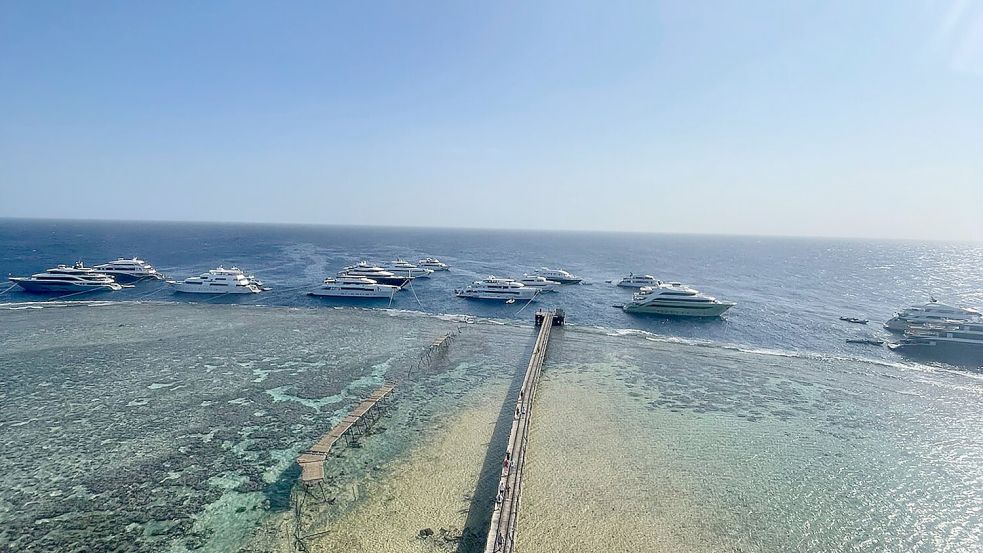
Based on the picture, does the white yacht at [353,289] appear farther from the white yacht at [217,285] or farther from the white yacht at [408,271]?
the white yacht at [408,271]

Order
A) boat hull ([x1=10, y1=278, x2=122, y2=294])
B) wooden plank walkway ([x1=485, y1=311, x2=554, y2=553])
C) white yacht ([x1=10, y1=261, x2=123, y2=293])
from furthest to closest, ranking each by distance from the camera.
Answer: white yacht ([x1=10, y1=261, x2=123, y2=293]) < boat hull ([x1=10, y1=278, x2=122, y2=294]) < wooden plank walkway ([x1=485, y1=311, x2=554, y2=553])

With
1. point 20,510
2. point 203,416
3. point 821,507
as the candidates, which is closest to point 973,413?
point 821,507

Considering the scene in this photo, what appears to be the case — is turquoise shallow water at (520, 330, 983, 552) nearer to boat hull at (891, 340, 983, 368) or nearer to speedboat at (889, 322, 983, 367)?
boat hull at (891, 340, 983, 368)

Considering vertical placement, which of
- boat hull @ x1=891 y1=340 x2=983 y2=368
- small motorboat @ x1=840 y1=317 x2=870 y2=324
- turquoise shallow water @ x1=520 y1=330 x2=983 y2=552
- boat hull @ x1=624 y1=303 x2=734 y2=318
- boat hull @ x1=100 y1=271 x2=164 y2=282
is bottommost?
turquoise shallow water @ x1=520 y1=330 x2=983 y2=552

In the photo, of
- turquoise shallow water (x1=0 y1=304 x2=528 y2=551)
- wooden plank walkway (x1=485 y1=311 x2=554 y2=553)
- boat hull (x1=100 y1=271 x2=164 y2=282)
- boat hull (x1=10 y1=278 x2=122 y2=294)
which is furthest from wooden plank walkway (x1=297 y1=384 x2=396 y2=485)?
boat hull (x1=100 y1=271 x2=164 y2=282)

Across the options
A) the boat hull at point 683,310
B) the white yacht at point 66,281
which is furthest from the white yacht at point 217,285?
the boat hull at point 683,310

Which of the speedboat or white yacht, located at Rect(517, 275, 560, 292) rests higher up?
white yacht, located at Rect(517, 275, 560, 292)

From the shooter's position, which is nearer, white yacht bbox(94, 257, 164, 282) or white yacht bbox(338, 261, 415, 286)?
white yacht bbox(94, 257, 164, 282)

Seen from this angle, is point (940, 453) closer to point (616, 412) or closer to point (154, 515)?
point (616, 412)

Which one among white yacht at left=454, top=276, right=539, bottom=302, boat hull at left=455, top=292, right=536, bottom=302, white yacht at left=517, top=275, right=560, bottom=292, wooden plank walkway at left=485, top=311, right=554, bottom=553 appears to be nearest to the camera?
wooden plank walkway at left=485, top=311, right=554, bottom=553
